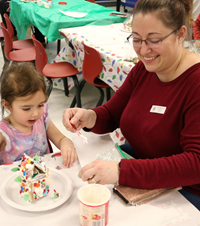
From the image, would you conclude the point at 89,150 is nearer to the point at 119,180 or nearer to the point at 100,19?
the point at 119,180

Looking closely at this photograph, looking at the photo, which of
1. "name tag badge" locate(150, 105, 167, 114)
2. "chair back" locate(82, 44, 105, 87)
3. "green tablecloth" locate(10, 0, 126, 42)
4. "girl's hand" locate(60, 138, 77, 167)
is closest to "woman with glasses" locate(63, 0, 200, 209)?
"name tag badge" locate(150, 105, 167, 114)

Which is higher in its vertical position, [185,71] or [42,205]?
[185,71]

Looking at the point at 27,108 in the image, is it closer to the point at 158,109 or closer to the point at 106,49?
Answer: the point at 158,109

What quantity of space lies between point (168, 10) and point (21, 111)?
2.51 feet

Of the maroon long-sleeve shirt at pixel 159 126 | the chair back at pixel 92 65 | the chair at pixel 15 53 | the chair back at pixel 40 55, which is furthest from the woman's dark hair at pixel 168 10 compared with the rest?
the chair at pixel 15 53

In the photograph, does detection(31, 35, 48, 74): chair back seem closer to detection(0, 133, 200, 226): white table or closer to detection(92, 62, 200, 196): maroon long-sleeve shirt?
detection(92, 62, 200, 196): maroon long-sleeve shirt

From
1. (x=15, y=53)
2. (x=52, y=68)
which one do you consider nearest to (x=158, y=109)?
(x=52, y=68)

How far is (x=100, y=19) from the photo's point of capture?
3.11m

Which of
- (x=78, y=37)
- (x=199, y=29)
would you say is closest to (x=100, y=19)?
(x=78, y=37)

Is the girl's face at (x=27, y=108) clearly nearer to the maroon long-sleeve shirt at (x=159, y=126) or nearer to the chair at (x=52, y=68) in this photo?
the maroon long-sleeve shirt at (x=159, y=126)

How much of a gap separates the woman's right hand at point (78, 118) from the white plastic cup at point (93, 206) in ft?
1.36

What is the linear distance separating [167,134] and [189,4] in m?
0.52

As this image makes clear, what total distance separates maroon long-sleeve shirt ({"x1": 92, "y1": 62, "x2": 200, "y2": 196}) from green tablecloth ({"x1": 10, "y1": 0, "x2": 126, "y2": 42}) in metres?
2.11

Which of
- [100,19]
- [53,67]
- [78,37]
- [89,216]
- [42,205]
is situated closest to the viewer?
[89,216]
